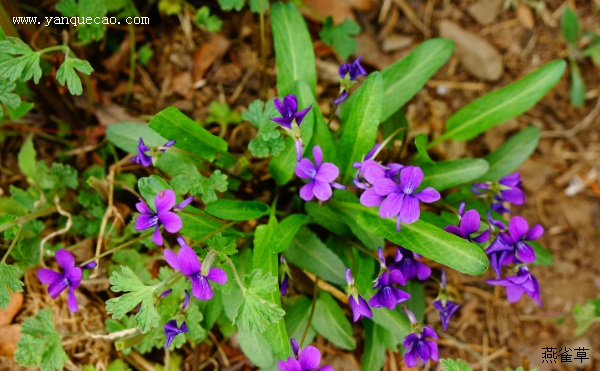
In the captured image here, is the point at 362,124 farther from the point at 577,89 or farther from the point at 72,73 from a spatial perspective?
the point at 577,89

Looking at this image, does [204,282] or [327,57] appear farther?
[327,57]

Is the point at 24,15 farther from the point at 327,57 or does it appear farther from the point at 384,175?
the point at 384,175

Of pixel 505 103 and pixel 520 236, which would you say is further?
pixel 505 103

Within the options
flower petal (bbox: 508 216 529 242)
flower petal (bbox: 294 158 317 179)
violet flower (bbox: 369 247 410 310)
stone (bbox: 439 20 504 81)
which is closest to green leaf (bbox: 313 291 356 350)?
violet flower (bbox: 369 247 410 310)

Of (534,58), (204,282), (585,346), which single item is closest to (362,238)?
(204,282)

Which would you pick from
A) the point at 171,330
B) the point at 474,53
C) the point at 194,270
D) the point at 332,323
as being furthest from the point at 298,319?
the point at 474,53
